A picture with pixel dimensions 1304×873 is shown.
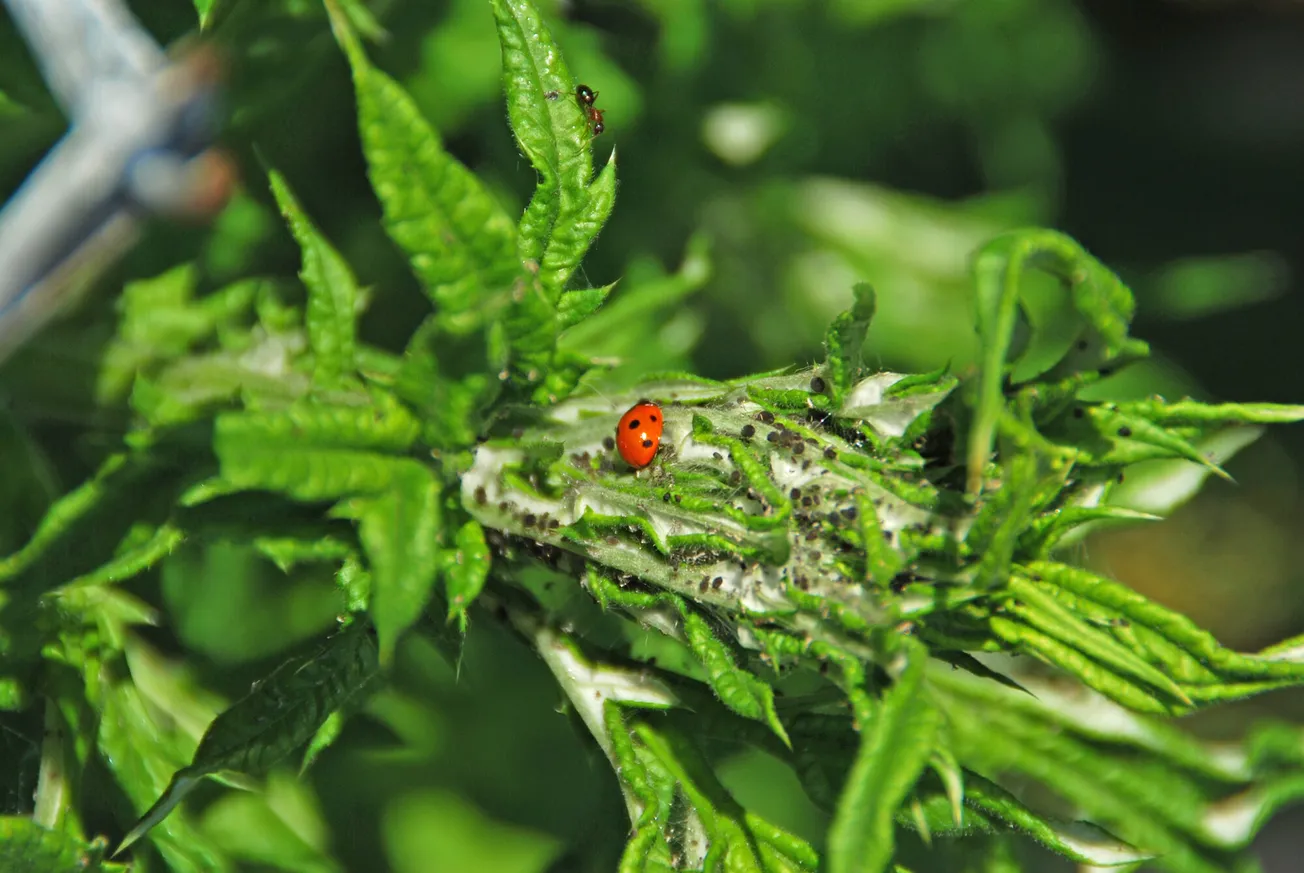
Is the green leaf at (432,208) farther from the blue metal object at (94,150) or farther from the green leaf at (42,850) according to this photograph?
the green leaf at (42,850)

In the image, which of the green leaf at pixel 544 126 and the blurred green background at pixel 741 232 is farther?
the blurred green background at pixel 741 232

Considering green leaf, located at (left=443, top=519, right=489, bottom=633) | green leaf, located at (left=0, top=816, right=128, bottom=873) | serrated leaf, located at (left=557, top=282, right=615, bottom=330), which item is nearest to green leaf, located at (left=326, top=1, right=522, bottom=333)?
serrated leaf, located at (left=557, top=282, right=615, bottom=330)

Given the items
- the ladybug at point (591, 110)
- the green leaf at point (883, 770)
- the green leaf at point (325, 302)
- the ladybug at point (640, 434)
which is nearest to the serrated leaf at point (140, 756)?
the green leaf at point (325, 302)

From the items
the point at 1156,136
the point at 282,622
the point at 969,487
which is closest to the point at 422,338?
the point at 969,487

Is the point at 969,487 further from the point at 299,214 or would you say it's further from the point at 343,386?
the point at 299,214

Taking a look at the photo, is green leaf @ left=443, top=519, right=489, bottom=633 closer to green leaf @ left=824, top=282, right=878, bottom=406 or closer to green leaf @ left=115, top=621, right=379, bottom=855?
green leaf @ left=115, top=621, right=379, bottom=855

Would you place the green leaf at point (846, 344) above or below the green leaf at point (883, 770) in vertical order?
above

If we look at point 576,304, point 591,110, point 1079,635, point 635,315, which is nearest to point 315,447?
point 576,304
